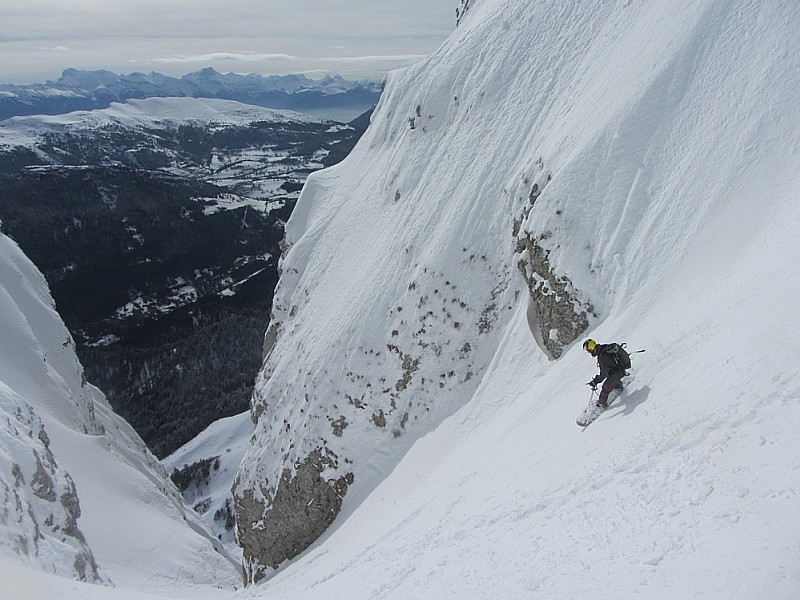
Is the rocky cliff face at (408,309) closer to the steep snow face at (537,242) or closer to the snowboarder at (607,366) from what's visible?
the steep snow face at (537,242)

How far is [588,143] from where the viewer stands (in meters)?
23.6

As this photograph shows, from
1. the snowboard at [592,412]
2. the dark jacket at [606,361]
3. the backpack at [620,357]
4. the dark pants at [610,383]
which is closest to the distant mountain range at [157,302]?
the snowboard at [592,412]

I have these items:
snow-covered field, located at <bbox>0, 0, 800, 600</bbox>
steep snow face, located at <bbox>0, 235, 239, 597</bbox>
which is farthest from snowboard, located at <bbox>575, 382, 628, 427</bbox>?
steep snow face, located at <bbox>0, 235, 239, 597</bbox>

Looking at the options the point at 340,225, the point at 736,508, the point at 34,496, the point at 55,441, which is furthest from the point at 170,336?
the point at 736,508

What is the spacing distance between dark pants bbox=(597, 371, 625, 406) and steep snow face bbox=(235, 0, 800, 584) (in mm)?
1047

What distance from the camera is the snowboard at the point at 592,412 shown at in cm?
1452

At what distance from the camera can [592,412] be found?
14562 mm

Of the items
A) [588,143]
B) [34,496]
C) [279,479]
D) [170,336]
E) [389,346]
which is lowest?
[170,336]

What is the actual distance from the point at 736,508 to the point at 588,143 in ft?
63.6

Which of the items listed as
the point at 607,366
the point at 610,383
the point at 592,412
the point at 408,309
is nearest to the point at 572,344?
the point at 592,412

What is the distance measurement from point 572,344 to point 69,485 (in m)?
28.7

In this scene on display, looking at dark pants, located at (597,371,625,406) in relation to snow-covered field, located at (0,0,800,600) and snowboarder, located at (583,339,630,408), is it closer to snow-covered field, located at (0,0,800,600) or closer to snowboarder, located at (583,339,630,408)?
snowboarder, located at (583,339,630,408)

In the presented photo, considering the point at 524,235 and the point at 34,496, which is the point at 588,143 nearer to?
the point at 524,235

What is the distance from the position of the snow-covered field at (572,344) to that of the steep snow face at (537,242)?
5.4 inches
